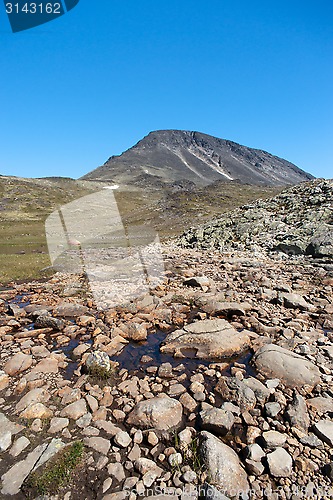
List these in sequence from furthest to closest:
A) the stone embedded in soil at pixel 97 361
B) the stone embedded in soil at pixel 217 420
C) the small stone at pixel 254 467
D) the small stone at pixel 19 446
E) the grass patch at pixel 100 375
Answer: the stone embedded in soil at pixel 97 361
the grass patch at pixel 100 375
the stone embedded in soil at pixel 217 420
the small stone at pixel 19 446
the small stone at pixel 254 467

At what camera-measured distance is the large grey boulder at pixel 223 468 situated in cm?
442

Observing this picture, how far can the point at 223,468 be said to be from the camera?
4.66m

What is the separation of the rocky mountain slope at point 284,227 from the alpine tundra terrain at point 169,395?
8.47 meters

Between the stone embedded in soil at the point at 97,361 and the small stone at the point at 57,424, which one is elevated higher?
the stone embedded in soil at the point at 97,361

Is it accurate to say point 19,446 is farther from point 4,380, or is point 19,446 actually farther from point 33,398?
point 4,380

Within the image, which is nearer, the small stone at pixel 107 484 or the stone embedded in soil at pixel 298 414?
the small stone at pixel 107 484

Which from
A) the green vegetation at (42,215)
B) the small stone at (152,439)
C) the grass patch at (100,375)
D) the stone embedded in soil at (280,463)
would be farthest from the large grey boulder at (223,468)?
the green vegetation at (42,215)

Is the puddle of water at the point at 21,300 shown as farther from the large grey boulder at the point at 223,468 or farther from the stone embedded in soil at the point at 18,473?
the large grey boulder at the point at 223,468

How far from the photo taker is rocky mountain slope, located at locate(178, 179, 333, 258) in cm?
2238

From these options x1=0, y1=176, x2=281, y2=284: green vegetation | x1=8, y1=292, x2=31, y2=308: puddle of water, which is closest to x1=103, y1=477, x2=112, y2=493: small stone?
x1=8, y1=292, x2=31, y2=308: puddle of water

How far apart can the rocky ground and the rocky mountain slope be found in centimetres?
1084

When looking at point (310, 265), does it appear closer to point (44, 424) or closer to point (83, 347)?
point (83, 347)

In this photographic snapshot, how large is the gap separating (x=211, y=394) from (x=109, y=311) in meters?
6.56

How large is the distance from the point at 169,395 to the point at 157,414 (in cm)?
93
